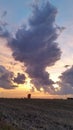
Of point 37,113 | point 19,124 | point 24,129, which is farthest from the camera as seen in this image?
point 37,113

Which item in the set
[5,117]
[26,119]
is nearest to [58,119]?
[26,119]

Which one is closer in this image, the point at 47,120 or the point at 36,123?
the point at 36,123

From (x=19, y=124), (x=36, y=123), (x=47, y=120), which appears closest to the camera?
(x=19, y=124)

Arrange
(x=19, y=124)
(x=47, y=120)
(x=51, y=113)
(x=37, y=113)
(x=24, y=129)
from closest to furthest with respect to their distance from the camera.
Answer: (x=24, y=129)
(x=19, y=124)
(x=47, y=120)
(x=37, y=113)
(x=51, y=113)

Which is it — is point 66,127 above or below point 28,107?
below

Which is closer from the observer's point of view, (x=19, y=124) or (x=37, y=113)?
(x=19, y=124)

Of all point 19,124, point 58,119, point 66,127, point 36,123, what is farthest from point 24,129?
point 58,119

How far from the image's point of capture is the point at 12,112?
1367 inches

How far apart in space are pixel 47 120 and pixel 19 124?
5.46 metres

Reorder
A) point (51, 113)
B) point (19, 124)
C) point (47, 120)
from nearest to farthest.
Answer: point (19, 124) → point (47, 120) → point (51, 113)

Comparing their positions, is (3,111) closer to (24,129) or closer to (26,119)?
(26,119)

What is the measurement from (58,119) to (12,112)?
4.97m

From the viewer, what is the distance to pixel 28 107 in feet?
134

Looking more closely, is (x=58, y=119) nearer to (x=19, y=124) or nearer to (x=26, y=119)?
(x=26, y=119)
